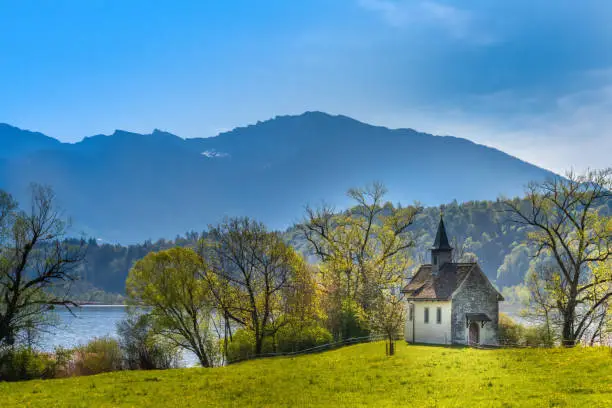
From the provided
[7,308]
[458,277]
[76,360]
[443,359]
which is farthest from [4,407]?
[458,277]

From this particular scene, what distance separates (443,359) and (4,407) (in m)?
23.9

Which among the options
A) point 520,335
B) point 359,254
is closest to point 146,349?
point 359,254

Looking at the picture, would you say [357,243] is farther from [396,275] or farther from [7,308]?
[7,308]

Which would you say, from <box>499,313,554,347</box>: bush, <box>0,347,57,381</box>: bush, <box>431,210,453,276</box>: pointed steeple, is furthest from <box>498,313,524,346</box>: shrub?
<box>0,347,57,381</box>: bush

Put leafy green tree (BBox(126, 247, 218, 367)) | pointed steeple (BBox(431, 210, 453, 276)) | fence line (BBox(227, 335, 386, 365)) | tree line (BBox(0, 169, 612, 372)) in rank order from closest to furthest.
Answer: tree line (BBox(0, 169, 612, 372)), leafy green tree (BBox(126, 247, 218, 367)), fence line (BBox(227, 335, 386, 365)), pointed steeple (BBox(431, 210, 453, 276))

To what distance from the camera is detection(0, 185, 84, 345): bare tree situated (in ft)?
139

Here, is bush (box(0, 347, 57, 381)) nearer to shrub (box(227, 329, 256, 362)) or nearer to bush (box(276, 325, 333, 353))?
shrub (box(227, 329, 256, 362))

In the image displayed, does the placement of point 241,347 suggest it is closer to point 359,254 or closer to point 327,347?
point 327,347

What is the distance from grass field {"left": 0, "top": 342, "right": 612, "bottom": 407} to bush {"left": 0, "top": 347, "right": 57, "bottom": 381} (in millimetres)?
9194

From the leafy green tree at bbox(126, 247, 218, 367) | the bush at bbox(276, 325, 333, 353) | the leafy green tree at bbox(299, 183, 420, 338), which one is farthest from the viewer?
the leafy green tree at bbox(299, 183, 420, 338)

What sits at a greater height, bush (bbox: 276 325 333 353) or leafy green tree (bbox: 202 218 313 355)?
leafy green tree (bbox: 202 218 313 355)

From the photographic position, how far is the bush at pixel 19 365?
1668 inches

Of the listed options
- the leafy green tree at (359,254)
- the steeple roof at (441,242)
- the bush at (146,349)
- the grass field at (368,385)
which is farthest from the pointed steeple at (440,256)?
the bush at (146,349)

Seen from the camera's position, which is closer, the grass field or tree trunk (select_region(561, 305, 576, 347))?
the grass field
